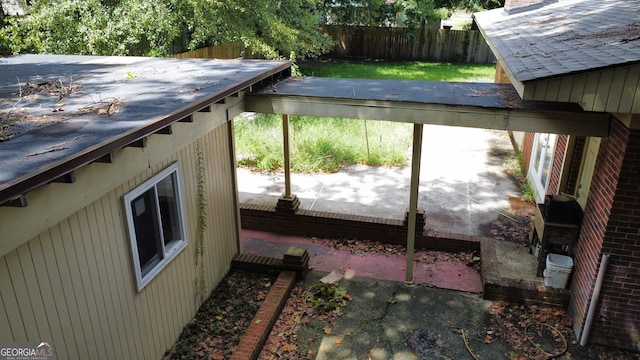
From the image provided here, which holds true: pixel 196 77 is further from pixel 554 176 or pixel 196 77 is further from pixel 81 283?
pixel 554 176

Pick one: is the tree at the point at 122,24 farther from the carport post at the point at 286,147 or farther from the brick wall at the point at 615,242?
the brick wall at the point at 615,242

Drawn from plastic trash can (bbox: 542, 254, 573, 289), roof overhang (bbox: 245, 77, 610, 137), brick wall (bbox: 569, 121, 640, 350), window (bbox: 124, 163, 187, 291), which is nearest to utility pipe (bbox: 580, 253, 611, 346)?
brick wall (bbox: 569, 121, 640, 350)

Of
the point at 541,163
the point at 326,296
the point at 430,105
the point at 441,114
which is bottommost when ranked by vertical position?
the point at 326,296

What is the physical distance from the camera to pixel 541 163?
891 cm

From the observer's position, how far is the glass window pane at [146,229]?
15.4 feet

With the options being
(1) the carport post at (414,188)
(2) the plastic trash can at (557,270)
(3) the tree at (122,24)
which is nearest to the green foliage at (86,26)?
(3) the tree at (122,24)

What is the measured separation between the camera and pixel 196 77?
225 inches

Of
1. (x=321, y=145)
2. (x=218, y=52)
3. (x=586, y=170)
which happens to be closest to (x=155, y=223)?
(x=586, y=170)

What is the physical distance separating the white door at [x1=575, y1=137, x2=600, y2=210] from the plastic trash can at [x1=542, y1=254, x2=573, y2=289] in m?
0.79

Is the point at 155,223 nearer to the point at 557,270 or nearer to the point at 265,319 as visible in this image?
the point at 265,319

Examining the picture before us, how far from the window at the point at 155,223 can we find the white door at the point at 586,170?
17.3ft

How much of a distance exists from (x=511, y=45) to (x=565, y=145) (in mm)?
1788

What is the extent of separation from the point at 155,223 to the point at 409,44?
24543 mm

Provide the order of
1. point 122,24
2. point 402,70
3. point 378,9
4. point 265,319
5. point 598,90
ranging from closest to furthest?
point 598,90 → point 265,319 → point 122,24 → point 402,70 → point 378,9
